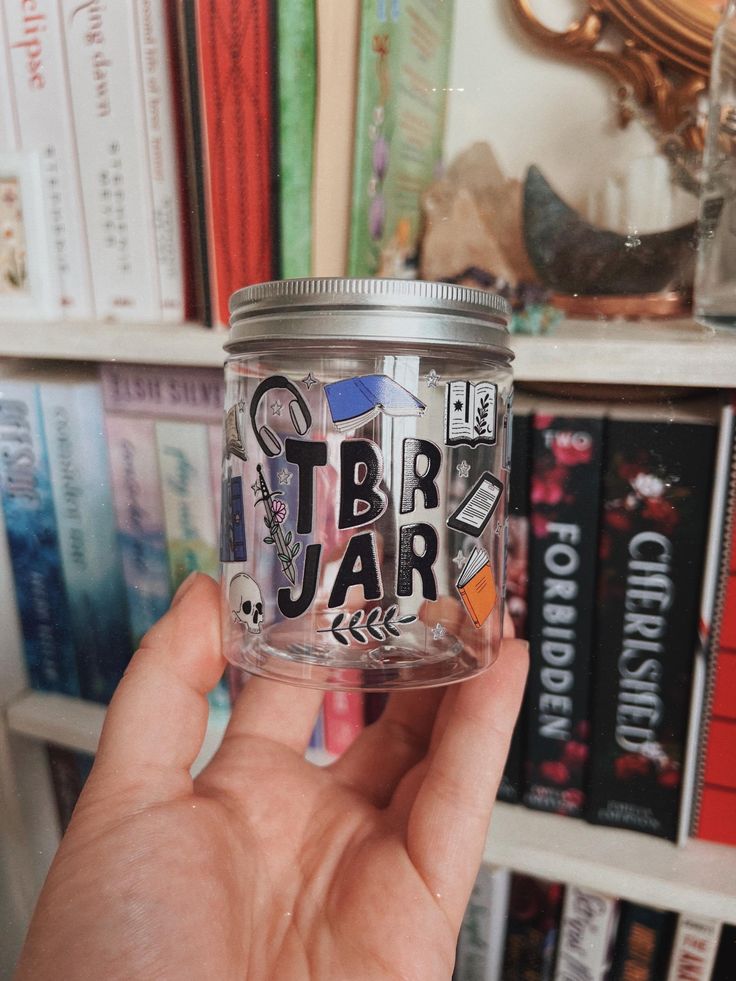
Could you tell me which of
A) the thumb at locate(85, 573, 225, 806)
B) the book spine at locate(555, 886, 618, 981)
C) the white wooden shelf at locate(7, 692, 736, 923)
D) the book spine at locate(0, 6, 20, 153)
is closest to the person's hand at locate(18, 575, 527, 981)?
the thumb at locate(85, 573, 225, 806)

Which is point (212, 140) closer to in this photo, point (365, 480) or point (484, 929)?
point (365, 480)

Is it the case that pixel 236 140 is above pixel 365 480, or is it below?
above

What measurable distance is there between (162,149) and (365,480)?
0.34 m

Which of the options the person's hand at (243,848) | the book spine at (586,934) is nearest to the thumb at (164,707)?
the person's hand at (243,848)

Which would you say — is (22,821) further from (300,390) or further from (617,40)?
(617,40)

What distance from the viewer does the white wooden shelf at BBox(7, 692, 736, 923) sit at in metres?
0.51

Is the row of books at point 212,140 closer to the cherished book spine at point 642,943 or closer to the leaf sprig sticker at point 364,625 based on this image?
the leaf sprig sticker at point 364,625

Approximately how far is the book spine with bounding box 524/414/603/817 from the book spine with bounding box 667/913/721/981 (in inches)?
5.1

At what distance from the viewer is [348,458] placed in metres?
0.37

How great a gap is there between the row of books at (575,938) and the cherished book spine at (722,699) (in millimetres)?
106

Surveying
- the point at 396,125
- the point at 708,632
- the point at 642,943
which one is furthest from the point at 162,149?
the point at 642,943

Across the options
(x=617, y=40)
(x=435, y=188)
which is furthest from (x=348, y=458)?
(x=617, y=40)

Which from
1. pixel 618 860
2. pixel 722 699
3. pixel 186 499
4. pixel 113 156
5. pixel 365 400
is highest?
pixel 113 156

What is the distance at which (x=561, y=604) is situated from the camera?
53cm
